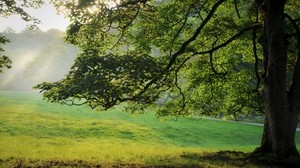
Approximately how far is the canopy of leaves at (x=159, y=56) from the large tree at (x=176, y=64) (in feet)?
0.13

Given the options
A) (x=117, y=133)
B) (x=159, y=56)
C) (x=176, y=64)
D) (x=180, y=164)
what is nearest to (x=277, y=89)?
(x=180, y=164)

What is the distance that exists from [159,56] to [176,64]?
105cm

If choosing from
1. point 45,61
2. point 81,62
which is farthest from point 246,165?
point 45,61

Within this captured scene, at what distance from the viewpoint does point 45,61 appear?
128m

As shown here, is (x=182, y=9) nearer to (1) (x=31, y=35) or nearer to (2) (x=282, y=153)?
(2) (x=282, y=153)

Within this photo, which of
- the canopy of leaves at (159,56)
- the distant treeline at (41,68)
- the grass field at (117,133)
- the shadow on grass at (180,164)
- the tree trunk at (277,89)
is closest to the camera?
the canopy of leaves at (159,56)

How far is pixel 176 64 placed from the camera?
2153 centimetres

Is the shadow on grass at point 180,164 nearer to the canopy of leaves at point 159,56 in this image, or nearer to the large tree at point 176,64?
the large tree at point 176,64

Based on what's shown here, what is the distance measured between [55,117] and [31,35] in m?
142

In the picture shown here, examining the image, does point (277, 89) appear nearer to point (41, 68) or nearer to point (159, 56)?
point (159, 56)

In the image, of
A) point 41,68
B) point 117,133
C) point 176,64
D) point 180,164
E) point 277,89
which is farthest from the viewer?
point 41,68

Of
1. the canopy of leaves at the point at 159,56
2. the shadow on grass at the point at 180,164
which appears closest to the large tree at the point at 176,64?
the canopy of leaves at the point at 159,56

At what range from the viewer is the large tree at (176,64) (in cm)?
1321

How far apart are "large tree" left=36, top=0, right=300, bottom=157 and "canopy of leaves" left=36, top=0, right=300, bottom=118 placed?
0.04 metres
